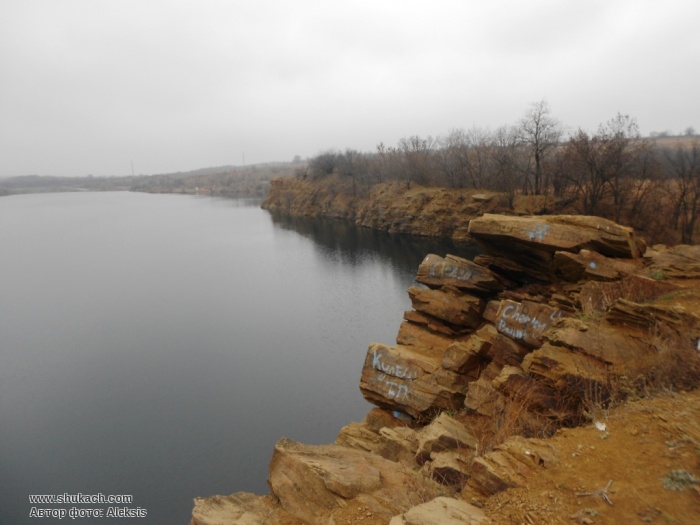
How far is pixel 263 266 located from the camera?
130ft

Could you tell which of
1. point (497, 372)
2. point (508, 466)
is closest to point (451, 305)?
point (497, 372)

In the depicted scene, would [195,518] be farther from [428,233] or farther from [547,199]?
[428,233]

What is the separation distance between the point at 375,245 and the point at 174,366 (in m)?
32.0

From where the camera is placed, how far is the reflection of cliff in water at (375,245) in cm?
4134

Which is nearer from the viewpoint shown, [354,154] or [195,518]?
[195,518]

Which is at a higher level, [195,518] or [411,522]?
[411,522]

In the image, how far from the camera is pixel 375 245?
160 ft

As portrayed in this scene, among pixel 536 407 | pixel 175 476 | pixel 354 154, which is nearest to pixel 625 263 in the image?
pixel 536 407

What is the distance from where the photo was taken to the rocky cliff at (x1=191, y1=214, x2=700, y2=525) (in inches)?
257

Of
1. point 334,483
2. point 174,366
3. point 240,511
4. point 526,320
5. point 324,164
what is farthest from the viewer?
point 324,164

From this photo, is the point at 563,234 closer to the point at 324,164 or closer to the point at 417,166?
the point at 417,166

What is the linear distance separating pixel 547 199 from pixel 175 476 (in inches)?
1607

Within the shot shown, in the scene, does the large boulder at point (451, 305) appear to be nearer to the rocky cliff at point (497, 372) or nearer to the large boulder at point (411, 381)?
the rocky cliff at point (497, 372)

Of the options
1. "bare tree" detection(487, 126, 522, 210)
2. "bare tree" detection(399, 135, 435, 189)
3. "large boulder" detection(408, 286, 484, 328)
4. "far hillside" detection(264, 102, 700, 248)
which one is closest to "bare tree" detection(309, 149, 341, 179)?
"far hillside" detection(264, 102, 700, 248)
